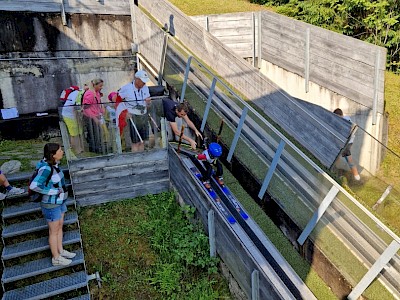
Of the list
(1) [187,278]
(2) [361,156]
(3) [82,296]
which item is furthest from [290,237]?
(3) [82,296]

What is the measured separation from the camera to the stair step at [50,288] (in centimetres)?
534

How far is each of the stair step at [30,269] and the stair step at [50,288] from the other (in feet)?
0.54

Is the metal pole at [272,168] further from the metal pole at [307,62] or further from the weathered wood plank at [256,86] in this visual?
the metal pole at [307,62]

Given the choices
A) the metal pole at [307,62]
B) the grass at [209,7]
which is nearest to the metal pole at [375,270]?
the metal pole at [307,62]

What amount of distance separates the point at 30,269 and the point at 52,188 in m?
1.40

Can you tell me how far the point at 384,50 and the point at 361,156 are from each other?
2.98 meters

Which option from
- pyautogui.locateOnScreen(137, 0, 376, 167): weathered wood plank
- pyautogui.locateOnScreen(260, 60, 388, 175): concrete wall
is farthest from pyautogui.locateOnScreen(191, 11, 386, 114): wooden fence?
pyautogui.locateOnScreen(137, 0, 376, 167): weathered wood plank

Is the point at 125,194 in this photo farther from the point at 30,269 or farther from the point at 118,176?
the point at 30,269

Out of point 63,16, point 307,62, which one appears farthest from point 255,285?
point 63,16

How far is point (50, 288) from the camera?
17.9 feet

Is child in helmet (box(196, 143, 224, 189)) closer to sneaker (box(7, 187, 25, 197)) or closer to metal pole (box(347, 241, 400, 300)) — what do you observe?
metal pole (box(347, 241, 400, 300))

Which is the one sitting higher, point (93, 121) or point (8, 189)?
point (93, 121)

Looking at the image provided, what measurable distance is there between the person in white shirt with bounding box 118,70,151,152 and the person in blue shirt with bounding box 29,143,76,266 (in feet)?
6.23

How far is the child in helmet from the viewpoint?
6660 mm
